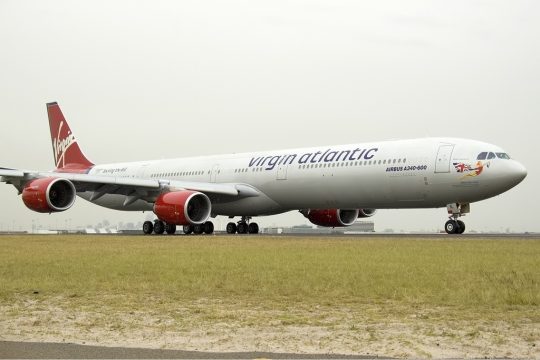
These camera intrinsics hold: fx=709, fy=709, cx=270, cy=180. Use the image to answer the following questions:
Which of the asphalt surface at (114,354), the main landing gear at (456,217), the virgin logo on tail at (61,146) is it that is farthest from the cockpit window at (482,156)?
the virgin logo on tail at (61,146)

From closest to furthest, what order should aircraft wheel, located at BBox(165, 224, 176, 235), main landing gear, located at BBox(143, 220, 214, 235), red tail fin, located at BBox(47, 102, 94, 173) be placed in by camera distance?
aircraft wheel, located at BBox(165, 224, 176, 235), main landing gear, located at BBox(143, 220, 214, 235), red tail fin, located at BBox(47, 102, 94, 173)

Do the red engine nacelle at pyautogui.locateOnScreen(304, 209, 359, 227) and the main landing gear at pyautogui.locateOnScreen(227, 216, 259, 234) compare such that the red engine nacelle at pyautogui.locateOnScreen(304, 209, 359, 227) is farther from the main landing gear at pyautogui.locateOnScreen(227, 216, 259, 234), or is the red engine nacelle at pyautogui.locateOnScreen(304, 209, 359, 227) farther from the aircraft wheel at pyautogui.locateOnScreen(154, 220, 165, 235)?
the aircraft wheel at pyautogui.locateOnScreen(154, 220, 165, 235)

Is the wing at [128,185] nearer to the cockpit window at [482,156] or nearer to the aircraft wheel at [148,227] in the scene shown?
the aircraft wheel at [148,227]

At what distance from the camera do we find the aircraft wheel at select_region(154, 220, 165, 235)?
31555 mm

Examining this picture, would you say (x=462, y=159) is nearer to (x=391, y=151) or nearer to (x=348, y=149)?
(x=391, y=151)

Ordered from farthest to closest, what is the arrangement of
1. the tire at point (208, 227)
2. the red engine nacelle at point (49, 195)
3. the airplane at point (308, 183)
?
the tire at point (208, 227) < the red engine nacelle at point (49, 195) < the airplane at point (308, 183)

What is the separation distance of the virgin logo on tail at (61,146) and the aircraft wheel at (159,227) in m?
12.2

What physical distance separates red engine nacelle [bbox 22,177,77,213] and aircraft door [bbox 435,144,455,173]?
13980mm

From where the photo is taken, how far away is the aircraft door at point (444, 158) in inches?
968

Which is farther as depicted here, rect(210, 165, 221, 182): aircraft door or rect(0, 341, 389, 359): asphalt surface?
rect(210, 165, 221, 182): aircraft door

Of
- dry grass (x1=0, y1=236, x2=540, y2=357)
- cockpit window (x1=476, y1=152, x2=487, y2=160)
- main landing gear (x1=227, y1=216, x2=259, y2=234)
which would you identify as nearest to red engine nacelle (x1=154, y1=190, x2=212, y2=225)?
main landing gear (x1=227, y1=216, x2=259, y2=234)

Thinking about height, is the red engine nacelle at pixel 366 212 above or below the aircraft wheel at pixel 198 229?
above

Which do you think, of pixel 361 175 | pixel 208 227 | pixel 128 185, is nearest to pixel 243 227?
pixel 208 227

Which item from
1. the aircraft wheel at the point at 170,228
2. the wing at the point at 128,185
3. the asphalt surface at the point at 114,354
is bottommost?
the asphalt surface at the point at 114,354
